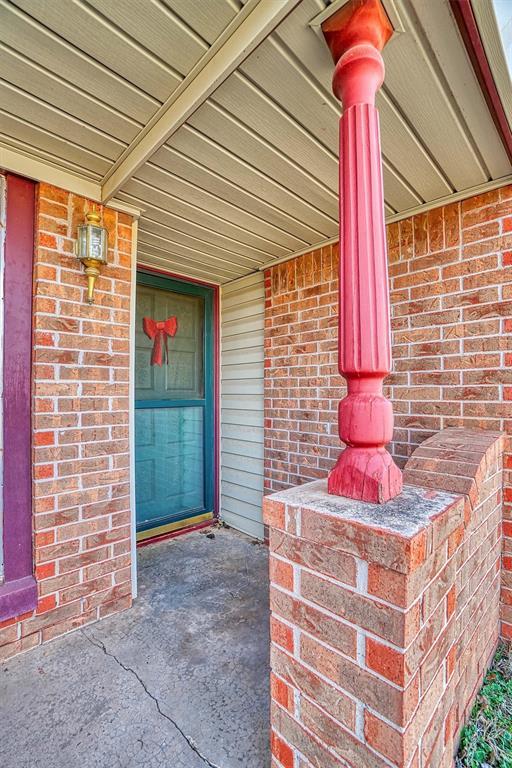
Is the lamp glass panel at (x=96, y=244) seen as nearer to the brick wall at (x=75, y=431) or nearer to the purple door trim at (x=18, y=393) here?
the brick wall at (x=75, y=431)

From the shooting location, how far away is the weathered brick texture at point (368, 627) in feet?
2.52

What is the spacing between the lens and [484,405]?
5.88ft

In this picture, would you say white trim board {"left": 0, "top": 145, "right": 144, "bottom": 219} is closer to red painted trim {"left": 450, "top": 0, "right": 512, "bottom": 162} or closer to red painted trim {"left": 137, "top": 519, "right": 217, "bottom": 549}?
red painted trim {"left": 450, "top": 0, "right": 512, "bottom": 162}

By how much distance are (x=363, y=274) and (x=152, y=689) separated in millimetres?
1857

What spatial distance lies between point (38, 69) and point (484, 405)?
2.32 metres

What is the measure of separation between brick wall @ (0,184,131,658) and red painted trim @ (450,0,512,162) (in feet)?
5.78

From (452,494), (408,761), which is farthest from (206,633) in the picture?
(452,494)

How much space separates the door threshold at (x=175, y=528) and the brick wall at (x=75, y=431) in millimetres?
878

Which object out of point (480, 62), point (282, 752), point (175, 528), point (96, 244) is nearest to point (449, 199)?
point (480, 62)

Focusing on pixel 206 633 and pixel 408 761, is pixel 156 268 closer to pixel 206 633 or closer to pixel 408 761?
pixel 206 633

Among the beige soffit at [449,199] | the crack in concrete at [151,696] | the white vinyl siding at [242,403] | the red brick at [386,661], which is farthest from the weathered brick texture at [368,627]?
the white vinyl siding at [242,403]

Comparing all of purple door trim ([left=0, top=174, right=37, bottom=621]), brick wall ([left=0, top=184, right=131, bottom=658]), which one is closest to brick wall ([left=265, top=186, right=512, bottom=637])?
brick wall ([left=0, top=184, right=131, bottom=658])

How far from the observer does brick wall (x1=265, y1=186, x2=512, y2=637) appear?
1.77 metres

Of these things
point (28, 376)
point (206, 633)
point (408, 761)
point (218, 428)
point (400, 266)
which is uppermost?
point (400, 266)
